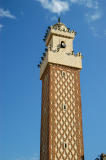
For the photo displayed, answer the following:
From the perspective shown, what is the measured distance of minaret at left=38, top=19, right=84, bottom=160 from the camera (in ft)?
68.6

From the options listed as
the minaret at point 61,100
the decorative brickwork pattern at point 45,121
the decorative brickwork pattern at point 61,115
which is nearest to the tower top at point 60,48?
the minaret at point 61,100

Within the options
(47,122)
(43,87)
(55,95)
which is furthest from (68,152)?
(43,87)

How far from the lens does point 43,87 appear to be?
1008 inches

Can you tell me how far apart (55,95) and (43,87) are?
3059 mm

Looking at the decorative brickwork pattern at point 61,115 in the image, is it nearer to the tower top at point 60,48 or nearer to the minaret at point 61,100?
the minaret at point 61,100

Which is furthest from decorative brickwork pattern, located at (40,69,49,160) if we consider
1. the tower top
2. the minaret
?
the tower top

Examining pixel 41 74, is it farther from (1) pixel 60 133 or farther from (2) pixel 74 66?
(1) pixel 60 133

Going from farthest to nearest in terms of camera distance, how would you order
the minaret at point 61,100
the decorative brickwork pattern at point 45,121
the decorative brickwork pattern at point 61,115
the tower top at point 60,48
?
the tower top at point 60,48
the decorative brickwork pattern at point 45,121
the minaret at point 61,100
the decorative brickwork pattern at point 61,115

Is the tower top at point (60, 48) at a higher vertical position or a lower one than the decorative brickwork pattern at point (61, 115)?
higher

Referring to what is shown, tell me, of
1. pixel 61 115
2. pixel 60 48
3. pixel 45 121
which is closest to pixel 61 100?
pixel 61 115

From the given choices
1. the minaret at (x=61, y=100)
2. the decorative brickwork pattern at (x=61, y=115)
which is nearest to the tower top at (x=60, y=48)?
the minaret at (x=61, y=100)

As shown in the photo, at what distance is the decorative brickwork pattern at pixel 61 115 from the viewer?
20.8 m

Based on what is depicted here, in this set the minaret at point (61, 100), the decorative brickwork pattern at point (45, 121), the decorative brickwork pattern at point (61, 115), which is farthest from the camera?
the decorative brickwork pattern at point (45, 121)

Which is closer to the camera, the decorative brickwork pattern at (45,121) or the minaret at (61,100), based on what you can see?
the minaret at (61,100)
